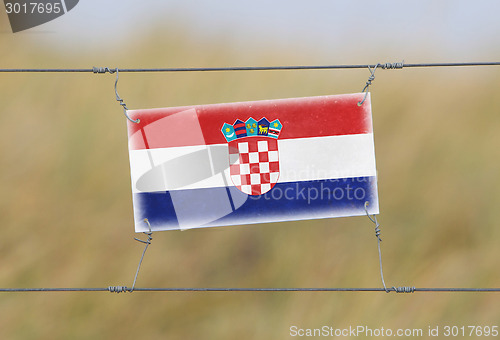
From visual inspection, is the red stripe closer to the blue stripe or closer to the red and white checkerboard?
the red and white checkerboard

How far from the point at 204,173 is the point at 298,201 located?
0.52 meters

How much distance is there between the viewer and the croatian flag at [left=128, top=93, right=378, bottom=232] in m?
2.87

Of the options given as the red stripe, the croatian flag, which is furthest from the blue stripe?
the red stripe

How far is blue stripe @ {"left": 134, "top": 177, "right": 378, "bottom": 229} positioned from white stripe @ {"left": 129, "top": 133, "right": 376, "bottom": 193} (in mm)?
53

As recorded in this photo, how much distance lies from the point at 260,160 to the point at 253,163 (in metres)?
0.04

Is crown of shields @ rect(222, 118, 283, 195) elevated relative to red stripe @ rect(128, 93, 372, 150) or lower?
lower

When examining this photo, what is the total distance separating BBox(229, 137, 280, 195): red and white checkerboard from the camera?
288 centimetres

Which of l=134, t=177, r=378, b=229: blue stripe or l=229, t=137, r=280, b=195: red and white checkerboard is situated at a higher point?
l=229, t=137, r=280, b=195: red and white checkerboard

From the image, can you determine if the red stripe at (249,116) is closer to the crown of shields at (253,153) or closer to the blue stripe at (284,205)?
the crown of shields at (253,153)

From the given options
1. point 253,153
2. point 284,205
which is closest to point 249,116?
point 253,153

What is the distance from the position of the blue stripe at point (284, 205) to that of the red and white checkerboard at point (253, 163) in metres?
0.05

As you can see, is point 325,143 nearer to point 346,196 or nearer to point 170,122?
point 346,196

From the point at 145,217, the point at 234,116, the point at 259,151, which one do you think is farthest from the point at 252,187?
the point at 145,217

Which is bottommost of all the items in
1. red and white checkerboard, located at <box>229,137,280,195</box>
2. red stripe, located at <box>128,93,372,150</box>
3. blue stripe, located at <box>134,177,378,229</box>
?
blue stripe, located at <box>134,177,378,229</box>
